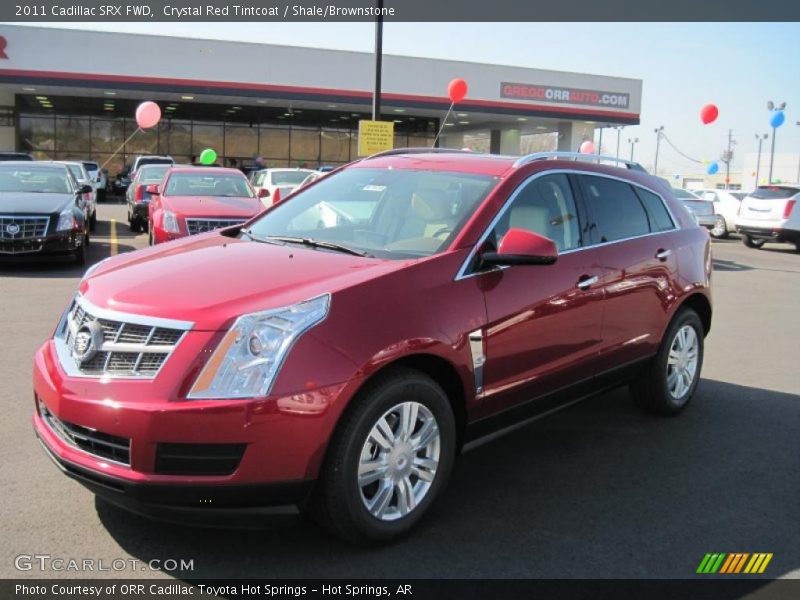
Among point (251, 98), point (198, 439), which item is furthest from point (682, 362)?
point (251, 98)

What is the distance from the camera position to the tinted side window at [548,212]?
4195mm

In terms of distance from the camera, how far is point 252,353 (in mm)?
3002

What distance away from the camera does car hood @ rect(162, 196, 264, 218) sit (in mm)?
11297

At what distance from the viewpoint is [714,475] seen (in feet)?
14.6

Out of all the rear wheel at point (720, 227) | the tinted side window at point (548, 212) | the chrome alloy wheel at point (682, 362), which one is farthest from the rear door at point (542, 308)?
the rear wheel at point (720, 227)

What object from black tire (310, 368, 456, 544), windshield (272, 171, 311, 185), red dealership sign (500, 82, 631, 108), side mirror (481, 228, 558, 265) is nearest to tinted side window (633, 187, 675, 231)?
side mirror (481, 228, 558, 265)

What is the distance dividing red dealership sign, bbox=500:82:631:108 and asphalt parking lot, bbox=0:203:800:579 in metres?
29.6

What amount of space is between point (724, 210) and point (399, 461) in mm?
23456

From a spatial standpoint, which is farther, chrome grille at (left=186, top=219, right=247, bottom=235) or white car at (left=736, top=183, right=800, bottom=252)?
white car at (left=736, top=183, right=800, bottom=252)

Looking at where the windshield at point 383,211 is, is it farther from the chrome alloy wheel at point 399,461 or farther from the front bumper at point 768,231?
the front bumper at point 768,231

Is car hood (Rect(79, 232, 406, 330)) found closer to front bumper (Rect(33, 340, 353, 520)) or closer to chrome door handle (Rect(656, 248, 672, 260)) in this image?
front bumper (Rect(33, 340, 353, 520))

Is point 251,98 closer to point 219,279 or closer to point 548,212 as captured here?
point 548,212

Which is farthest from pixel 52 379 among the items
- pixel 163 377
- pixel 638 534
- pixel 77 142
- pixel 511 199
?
pixel 77 142

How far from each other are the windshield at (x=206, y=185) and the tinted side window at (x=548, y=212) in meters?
9.19
